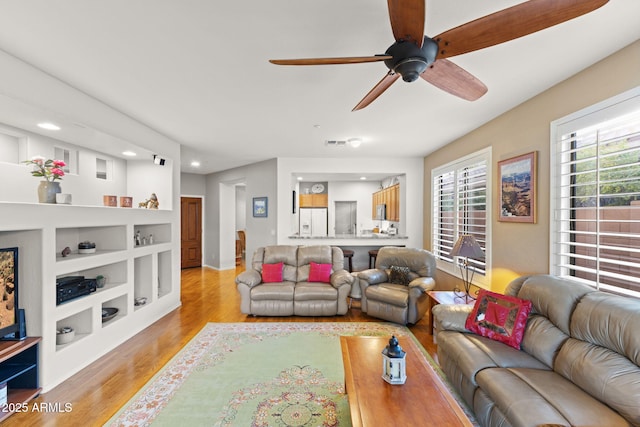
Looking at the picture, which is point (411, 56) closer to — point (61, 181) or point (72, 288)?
point (72, 288)

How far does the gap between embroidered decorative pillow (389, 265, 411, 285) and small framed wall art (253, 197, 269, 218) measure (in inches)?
112

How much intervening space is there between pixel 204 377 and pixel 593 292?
124 inches

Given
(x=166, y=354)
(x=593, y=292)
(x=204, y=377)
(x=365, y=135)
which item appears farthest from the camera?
(x=365, y=135)

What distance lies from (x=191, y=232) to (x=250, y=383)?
5961 millimetres

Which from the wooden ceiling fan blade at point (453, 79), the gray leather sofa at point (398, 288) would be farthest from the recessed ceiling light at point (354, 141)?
the wooden ceiling fan blade at point (453, 79)

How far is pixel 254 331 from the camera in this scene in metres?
3.48

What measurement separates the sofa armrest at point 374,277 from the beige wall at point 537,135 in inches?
56.0

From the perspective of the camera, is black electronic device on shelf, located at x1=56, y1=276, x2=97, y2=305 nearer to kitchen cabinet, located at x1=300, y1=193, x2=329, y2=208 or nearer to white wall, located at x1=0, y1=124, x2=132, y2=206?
white wall, located at x1=0, y1=124, x2=132, y2=206

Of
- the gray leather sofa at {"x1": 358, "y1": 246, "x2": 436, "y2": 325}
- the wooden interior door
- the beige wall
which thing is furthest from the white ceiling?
the wooden interior door

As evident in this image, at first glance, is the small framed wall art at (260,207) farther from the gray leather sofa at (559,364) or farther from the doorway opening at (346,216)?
the gray leather sofa at (559,364)

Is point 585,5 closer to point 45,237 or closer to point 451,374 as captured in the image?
point 451,374

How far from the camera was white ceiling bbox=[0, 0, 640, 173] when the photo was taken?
1.55 meters

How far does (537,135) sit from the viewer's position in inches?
104

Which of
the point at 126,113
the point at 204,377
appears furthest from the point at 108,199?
the point at 204,377
